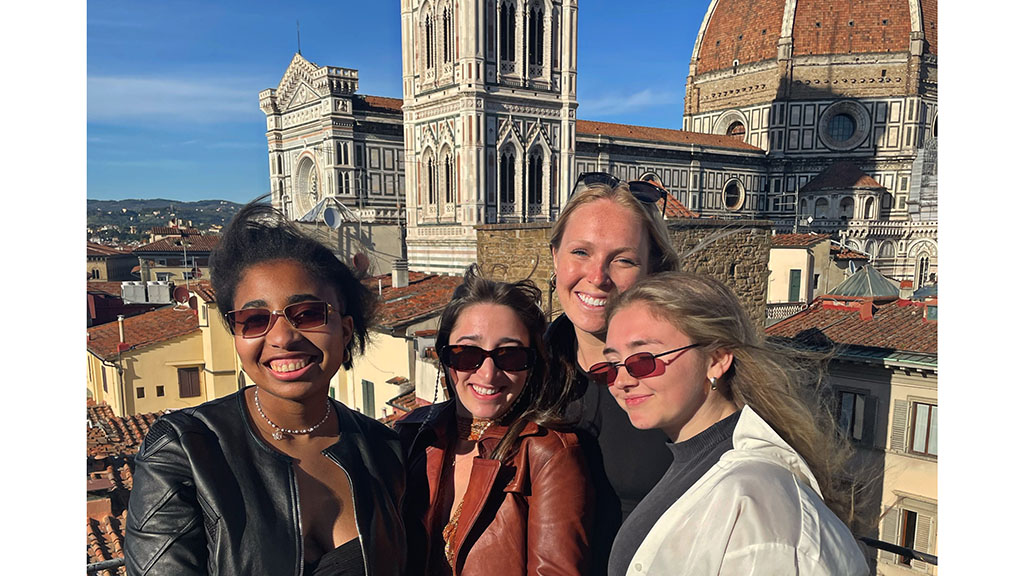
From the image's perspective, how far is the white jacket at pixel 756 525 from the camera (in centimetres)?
155

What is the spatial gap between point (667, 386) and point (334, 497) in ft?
3.64

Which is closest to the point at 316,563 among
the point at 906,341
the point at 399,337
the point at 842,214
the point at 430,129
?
the point at 399,337

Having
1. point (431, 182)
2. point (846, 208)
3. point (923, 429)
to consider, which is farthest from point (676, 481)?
point (846, 208)

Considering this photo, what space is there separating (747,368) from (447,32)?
1195 inches

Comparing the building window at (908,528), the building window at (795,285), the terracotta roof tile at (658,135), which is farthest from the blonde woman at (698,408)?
the terracotta roof tile at (658,135)

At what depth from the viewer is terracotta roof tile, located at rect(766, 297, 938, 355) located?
10.8 metres

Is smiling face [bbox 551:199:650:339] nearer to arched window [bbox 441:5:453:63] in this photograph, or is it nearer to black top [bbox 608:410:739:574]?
black top [bbox 608:410:739:574]

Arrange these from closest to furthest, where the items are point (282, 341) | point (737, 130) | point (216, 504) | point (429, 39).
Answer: point (216, 504) → point (282, 341) → point (429, 39) → point (737, 130)

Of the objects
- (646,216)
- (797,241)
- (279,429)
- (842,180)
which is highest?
(842,180)

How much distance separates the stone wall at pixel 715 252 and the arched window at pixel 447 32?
71.9ft

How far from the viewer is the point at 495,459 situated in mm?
2156

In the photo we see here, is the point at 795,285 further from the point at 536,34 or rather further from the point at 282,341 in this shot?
the point at 282,341

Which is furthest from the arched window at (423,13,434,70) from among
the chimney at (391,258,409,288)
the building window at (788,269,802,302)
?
the building window at (788,269,802,302)

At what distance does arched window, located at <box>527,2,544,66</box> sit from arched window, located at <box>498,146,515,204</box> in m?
4.46
